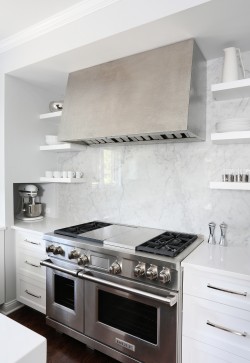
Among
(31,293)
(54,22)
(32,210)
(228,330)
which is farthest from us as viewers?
(32,210)

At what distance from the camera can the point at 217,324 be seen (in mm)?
1433

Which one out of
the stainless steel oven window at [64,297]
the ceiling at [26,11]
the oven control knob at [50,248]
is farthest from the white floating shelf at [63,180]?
the ceiling at [26,11]

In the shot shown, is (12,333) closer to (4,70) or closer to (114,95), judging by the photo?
(114,95)

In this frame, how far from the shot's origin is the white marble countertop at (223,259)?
1413mm

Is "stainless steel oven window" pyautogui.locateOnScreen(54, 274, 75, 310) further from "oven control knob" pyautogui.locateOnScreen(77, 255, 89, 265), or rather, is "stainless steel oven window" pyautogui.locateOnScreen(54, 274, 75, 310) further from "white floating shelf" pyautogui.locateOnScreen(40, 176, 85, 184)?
"white floating shelf" pyautogui.locateOnScreen(40, 176, 85, 184)

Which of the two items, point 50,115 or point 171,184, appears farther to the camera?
point 50,115

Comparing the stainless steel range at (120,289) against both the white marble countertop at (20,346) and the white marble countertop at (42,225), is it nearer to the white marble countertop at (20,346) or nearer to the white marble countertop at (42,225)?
the white marble countertop at (42,225)

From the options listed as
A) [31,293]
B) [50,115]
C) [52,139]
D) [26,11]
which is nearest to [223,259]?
[31,293]

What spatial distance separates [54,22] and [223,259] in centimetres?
216

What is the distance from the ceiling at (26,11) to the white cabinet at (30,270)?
1818mm

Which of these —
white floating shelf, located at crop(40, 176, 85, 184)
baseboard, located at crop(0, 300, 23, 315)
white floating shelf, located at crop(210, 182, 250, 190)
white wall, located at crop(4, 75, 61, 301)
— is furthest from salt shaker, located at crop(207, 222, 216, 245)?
baseboard, located at crop(0, 300, 23, 315)

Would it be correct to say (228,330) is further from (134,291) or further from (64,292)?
Result: (64,292)

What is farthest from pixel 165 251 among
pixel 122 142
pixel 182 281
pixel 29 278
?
pixel 29 278

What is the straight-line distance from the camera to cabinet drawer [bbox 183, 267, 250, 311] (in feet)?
4.48
